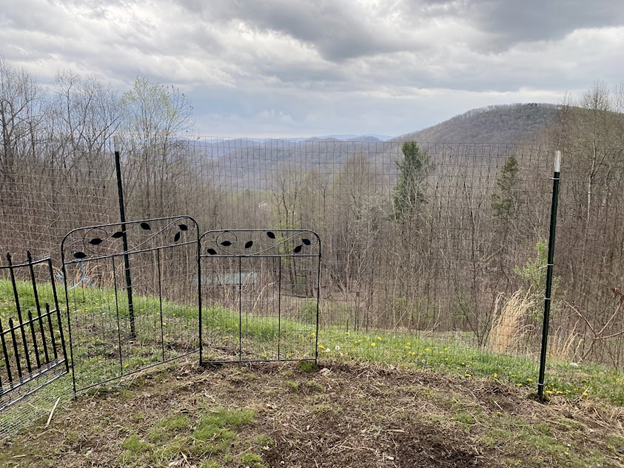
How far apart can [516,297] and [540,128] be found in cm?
929

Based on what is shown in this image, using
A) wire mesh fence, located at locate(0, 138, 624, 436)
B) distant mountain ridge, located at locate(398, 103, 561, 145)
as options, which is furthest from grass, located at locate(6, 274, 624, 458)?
distant mountain ridge, located at locate(398, 103, 561, 145)

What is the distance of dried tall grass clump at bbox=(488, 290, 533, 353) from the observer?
4.47 metres

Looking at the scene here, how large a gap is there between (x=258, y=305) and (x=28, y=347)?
7.95 ft

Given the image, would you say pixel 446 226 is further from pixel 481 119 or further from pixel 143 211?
pixel 481 119

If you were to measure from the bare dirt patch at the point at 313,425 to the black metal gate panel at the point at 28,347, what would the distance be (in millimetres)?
356

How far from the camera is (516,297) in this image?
5051 millimetres

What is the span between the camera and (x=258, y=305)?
489 cm

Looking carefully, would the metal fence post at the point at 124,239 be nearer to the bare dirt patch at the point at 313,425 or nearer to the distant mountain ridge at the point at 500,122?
the bare dirt patch at the point at 313,425

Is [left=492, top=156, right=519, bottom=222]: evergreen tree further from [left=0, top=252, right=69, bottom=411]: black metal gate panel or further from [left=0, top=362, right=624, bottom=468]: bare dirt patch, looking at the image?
[left=0, top=252, right=69, bottom=411]: black metal gate panel

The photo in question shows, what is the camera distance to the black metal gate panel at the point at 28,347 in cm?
236

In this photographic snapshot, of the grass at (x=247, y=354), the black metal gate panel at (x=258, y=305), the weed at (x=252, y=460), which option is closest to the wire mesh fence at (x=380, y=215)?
the black metal gate panel at (x=258, y=305)

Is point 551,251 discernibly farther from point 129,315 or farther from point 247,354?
point 129,315

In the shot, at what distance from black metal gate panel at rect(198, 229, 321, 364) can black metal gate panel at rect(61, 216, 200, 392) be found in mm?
227

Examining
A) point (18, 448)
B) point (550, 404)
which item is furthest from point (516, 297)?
point (18, 448)
